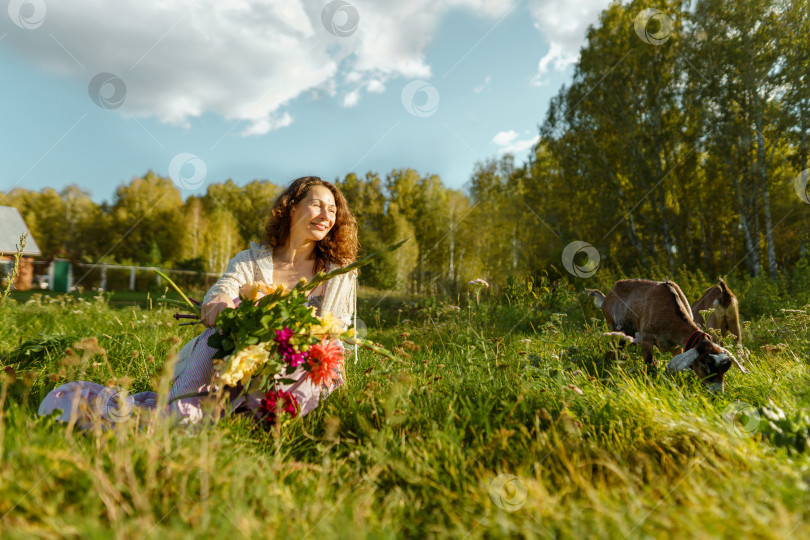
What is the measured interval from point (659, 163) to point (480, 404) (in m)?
16.6

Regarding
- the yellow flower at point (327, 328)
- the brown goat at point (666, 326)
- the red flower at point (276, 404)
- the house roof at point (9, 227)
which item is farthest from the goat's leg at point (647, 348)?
the house roof at point (9, 227)

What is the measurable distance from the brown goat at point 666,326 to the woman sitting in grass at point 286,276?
2.30 m

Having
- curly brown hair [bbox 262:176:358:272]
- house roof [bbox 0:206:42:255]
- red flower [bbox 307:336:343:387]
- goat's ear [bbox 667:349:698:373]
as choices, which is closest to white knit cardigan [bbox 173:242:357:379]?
curly brown hair [bbox 262:176:358:272]

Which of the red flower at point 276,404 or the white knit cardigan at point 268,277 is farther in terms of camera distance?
the white knit cardigan at point 268,277

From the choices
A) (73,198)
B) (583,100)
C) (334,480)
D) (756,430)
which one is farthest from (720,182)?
(73,198)

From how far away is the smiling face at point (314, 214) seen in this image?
9.90ft

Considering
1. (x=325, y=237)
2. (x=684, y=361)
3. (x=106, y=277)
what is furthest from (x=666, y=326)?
(x=106, y=277)

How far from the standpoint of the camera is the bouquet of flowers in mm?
1968

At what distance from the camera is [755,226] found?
44.2 feet

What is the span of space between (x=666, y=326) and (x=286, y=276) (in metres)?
3.08

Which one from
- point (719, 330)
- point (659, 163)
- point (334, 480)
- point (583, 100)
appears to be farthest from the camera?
point (583, 100)

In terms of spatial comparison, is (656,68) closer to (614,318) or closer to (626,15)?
(626,15)

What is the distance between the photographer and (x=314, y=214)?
3.00 meters

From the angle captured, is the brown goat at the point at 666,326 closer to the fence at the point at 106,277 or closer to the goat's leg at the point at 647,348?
the goat's leg at the point at 647,348
